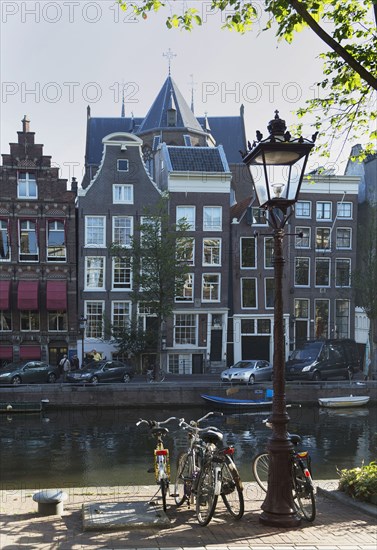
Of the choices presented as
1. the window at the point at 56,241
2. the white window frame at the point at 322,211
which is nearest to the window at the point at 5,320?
the window at the point at 56,241

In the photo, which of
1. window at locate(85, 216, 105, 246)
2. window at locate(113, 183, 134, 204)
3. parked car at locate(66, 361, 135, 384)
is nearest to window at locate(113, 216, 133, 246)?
window at locate(85, 216, 105, 246)

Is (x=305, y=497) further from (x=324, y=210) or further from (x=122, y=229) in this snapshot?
(x=324, y=210)

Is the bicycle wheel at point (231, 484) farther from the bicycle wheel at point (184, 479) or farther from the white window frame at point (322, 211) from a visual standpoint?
the white window frame at point (322, 211)

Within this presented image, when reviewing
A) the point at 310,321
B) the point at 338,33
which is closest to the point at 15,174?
the point at 310,321

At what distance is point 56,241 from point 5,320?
18.2 ft

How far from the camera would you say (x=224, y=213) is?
138 feet

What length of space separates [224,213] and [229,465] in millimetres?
34780

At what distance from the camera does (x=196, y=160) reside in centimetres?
4316

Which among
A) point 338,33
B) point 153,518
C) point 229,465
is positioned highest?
point 338,33

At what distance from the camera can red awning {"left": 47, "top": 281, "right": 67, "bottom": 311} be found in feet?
130

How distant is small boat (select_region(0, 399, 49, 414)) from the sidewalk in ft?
69.2

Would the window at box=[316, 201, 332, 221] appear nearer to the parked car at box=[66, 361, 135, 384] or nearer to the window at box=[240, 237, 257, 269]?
the window at box=[240, 237, 257, 269]

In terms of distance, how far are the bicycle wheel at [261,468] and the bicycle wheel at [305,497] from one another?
61.0 inches

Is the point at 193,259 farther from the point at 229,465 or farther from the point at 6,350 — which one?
the point at 229,465
